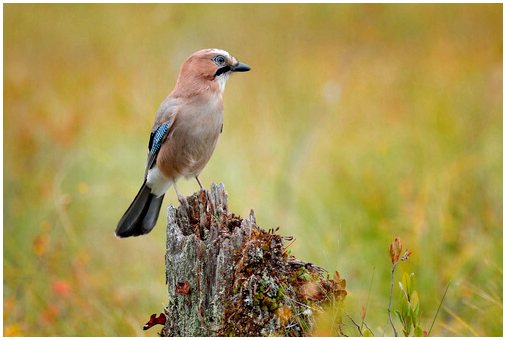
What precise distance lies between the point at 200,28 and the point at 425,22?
3140mm

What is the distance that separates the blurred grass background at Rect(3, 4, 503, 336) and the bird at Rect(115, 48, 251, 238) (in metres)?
1.28

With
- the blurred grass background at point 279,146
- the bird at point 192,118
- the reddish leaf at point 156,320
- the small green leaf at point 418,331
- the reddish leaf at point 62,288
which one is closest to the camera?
the small green leaf at point 418,331

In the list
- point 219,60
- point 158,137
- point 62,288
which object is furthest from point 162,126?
point 62,288

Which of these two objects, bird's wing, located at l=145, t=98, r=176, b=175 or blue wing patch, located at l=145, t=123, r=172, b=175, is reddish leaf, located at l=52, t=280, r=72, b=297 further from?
bird's wing, located at l=145, t=98, r=176, b=175

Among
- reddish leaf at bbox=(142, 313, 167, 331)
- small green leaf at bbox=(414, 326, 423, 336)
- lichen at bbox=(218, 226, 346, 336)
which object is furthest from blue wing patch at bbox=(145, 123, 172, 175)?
small green leaf at bbox=(414, 326, 423, 336)

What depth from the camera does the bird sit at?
6.71 metres

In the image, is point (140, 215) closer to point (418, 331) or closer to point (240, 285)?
point (240, 285)

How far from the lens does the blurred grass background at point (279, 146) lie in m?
7.82

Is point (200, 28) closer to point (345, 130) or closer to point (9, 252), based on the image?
point (345, 130)

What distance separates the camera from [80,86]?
1102 cm

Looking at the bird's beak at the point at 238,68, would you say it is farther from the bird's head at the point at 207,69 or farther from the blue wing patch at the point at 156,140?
the blue wing patch at the point at 156,140

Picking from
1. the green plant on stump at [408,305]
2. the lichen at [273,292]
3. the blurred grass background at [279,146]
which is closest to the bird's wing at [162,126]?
the blurred grass background at [279,146]

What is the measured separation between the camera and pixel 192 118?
6715 millimetres

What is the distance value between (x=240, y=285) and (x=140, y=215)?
112 inches
